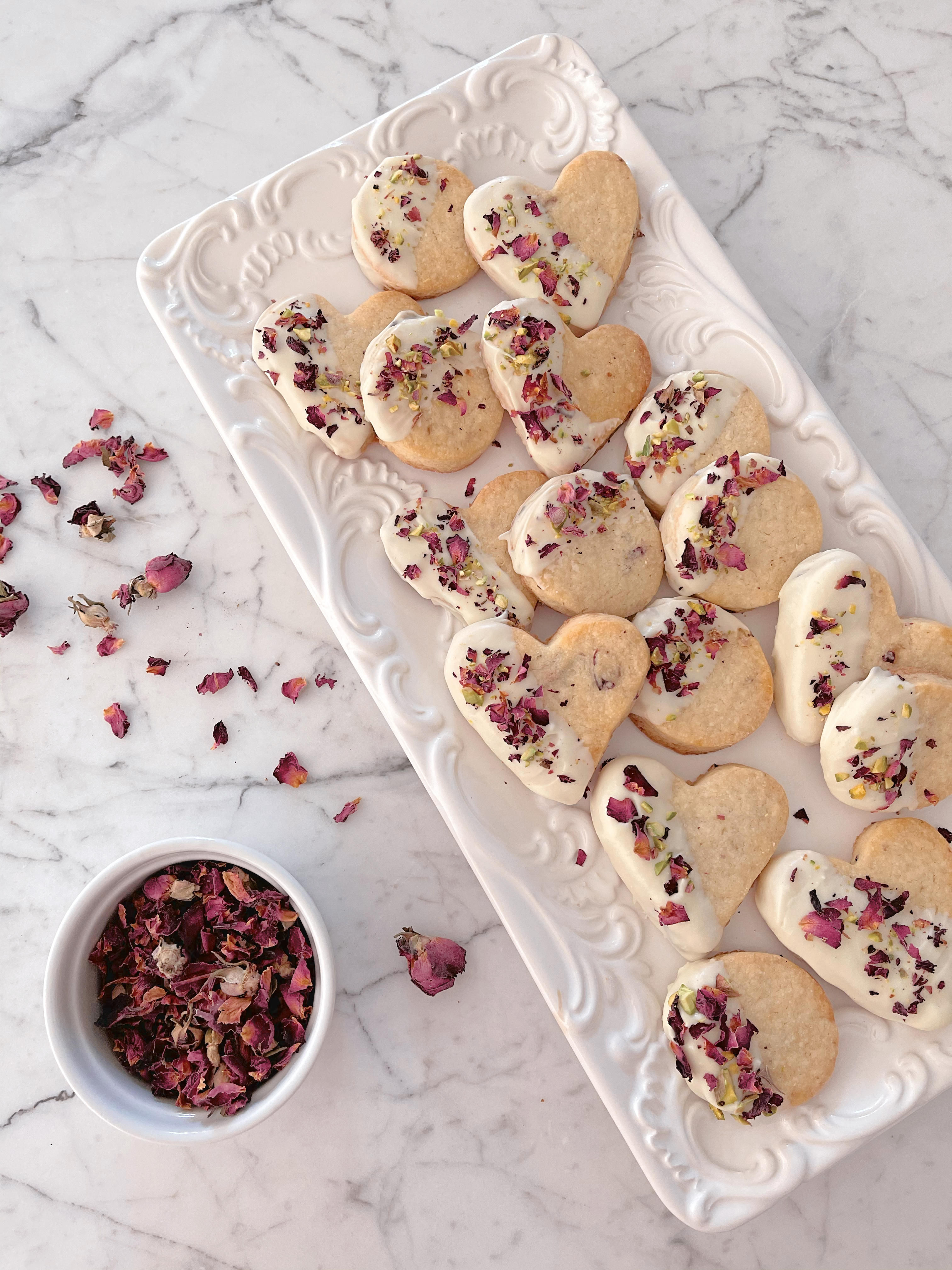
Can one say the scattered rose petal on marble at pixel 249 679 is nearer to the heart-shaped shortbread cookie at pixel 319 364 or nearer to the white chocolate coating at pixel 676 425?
the heart-shaped shortbread cookie at pixel 319 364

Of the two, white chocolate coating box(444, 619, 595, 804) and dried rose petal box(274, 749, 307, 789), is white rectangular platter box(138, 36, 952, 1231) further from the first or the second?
dried rose petal box(274, 749, 307, 789)

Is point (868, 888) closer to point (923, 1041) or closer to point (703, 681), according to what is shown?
point (923, 1041)

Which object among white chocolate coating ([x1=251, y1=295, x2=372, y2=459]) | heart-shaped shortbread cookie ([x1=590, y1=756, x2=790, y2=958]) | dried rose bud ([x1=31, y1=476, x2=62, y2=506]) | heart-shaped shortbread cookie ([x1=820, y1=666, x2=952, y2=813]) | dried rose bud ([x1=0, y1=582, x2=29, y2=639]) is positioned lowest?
dried rose bud ([x1=0, y1=582, x2=29, y2=639])

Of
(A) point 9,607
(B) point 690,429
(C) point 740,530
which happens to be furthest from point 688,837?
(A) point 9,607

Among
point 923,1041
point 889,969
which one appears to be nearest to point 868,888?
point 889,969

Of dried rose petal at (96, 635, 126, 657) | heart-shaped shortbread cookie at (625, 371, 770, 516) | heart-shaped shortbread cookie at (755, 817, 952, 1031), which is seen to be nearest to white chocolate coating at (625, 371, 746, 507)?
heart-shaped shortbread cookie at (625, 371, 770, 516)

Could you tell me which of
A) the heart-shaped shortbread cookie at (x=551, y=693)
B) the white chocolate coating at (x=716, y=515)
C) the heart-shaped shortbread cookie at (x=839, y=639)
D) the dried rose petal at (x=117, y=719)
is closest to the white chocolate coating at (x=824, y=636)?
the heart-shaped shortbread cookie at (x=839, y=639)

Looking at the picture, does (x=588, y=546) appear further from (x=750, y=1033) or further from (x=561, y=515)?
(x=750, y=1033)
